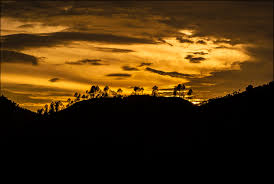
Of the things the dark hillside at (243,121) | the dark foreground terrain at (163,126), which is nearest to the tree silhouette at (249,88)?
the dark hillside at (243,121)

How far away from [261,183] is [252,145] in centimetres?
1807

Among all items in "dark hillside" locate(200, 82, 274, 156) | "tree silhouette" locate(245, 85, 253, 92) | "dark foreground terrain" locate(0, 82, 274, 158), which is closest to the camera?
"dark hillside" locate(200, 82, 274, 156)

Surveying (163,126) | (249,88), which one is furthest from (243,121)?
(249,88)

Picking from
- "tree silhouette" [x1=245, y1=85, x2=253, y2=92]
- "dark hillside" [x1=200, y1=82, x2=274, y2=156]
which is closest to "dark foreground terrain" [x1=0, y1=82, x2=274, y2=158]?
"dark hillside" [x1=200, y1=82, x2=274, y2=156]

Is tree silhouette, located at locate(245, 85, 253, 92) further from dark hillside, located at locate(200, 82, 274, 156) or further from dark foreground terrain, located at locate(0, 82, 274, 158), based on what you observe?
dark foreground terrain, located at locate(0, 82, 274, 158)

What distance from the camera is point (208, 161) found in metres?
118

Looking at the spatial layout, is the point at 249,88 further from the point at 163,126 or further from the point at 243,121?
the point at 163,126

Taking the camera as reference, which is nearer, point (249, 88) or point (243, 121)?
point (243, 121)

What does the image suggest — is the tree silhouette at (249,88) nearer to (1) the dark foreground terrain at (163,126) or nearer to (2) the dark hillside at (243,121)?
(2) the dark hillside at (243,121)

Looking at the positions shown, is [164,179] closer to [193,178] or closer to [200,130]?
[193,178]

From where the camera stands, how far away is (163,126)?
14125 cm

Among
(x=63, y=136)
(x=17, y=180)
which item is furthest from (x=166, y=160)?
(x=17, y=180)

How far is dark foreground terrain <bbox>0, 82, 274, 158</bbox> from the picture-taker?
4843 inches

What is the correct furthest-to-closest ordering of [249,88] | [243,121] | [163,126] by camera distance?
[249,88]
[163,126]
[243,121]
